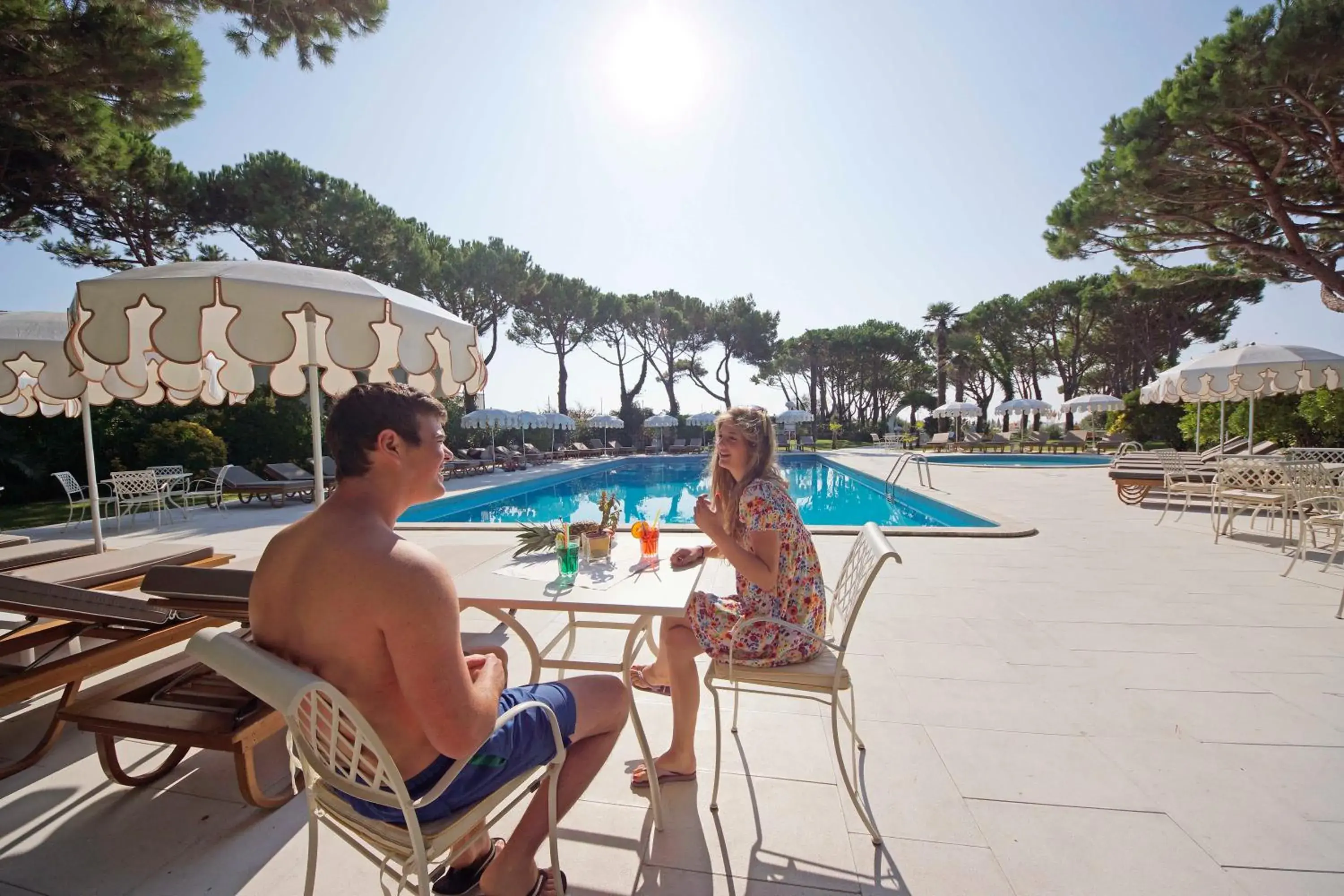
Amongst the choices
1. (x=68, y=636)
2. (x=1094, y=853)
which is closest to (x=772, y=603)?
(x=1094, y=853)

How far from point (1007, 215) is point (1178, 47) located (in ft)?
10.5

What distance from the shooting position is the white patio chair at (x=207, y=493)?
8.59 meters

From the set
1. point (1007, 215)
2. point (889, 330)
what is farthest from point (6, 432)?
point (889, 330)

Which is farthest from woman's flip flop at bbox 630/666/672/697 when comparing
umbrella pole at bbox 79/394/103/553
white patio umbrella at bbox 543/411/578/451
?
white patio umbrella at bbox 543/411/578/451

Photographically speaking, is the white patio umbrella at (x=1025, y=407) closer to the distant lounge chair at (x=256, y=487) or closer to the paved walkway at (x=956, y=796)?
the paved walkway at (x=956, y=796)

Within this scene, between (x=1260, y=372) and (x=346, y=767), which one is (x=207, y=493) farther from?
(x=1260, y=372)

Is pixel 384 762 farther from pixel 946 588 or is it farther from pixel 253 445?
pixel 253 445

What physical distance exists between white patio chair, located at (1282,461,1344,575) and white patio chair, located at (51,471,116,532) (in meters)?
11.5

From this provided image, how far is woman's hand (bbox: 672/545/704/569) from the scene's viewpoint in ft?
6.79

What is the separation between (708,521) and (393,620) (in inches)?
39.9

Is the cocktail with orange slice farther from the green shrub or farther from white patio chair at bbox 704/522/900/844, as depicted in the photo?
the green shrub

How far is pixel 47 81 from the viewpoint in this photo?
5.27m

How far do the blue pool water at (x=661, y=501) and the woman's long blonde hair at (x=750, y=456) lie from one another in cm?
462

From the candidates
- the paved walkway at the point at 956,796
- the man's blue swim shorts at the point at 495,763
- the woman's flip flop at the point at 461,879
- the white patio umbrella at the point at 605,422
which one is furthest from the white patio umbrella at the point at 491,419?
the man's blue swim shorts at the point at 495,763
